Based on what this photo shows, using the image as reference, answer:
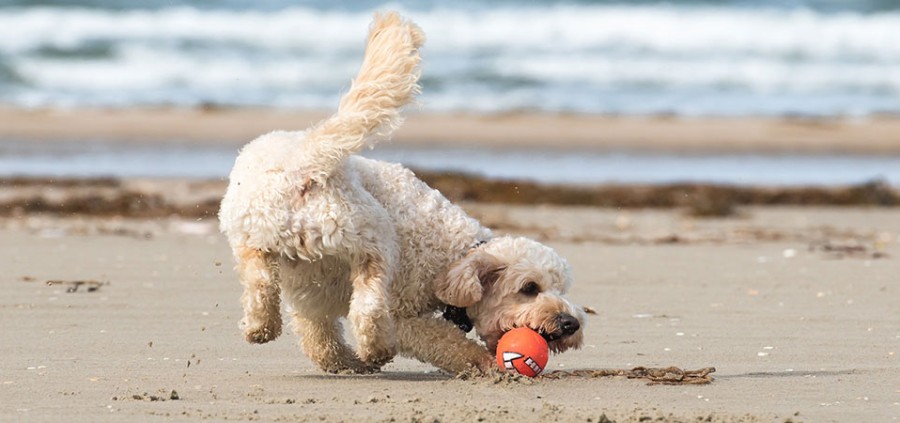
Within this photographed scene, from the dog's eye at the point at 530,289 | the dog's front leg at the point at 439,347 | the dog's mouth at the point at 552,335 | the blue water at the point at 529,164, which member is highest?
the dog's eye at the point at 530,289

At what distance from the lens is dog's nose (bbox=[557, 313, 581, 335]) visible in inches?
244

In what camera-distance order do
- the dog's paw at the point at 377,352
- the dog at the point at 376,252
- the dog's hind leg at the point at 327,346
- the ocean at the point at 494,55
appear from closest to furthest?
the dog at the point at 376,252
the dog's paw at the point at 377,352
the dog's hind leg at the point at 327,346
the ocean at the point at 494,55

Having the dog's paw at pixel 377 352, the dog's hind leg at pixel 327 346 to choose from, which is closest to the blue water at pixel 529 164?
the dog's hind leg at pixel 327 346

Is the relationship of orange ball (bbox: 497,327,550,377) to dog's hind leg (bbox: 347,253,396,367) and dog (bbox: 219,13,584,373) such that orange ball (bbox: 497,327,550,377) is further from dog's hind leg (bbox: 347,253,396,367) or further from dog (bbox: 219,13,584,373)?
dog's hind leg (bbox: 347,253,396,367)

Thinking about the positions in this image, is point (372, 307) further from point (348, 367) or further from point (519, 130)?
point (519, 130)

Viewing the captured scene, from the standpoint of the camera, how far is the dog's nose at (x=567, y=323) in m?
6.20

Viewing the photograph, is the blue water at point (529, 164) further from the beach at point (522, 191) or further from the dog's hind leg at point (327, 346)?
the dog's hind leg at point (327, 346)

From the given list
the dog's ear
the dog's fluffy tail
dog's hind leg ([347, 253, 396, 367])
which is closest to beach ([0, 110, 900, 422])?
dog's hind leg ([347, 253, 396, 367])

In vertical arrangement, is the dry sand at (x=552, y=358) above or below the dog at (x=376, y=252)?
below

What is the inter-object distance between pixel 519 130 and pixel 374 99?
16.7 meters

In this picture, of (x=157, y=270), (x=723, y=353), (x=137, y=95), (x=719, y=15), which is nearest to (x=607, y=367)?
(x=723, y=353)

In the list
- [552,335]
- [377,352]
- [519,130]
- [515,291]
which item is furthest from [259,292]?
[519,130]

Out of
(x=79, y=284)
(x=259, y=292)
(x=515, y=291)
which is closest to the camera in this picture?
(x=259, y=292)

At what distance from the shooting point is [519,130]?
2266cm
